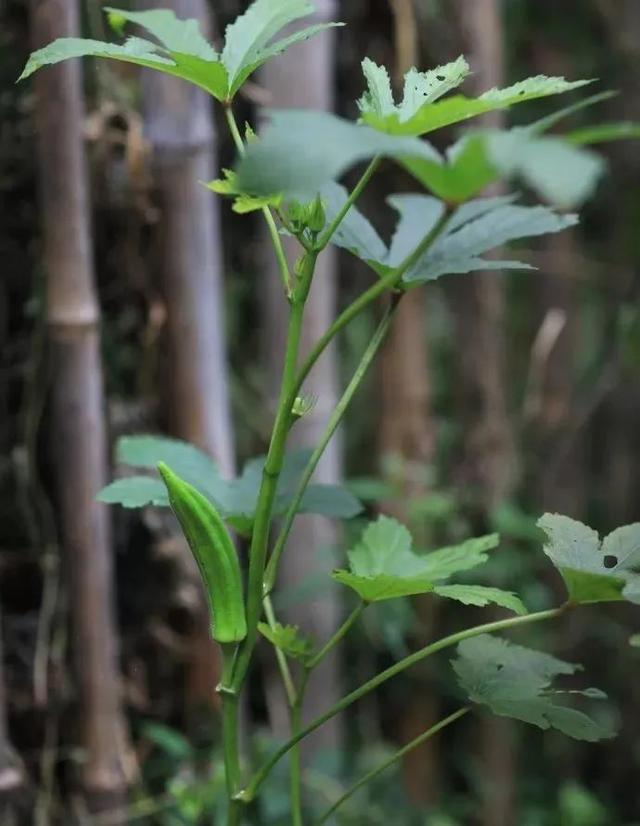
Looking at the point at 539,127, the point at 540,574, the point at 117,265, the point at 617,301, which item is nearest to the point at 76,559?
the point at 117,265

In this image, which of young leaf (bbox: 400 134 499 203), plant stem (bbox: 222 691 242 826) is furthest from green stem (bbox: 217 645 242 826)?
young leaf (bbox: 400 134 499 203)

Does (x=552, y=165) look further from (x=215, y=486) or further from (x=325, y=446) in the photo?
(x=215, y=486)

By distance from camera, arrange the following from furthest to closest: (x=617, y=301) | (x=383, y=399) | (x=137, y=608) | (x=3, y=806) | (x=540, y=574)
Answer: (x=617, y=301) → (x=540, y=574) → (x=383, y=399) → (x=137, y=608) → (x=3, y=806)

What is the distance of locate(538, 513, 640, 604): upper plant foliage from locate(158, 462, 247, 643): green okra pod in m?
0.13

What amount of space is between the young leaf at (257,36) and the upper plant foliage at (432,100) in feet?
0.12

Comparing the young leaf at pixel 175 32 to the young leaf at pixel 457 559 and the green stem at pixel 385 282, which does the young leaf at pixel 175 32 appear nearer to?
the green stem at pixel 385 282

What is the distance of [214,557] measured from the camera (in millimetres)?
380

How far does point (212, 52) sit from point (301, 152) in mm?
177

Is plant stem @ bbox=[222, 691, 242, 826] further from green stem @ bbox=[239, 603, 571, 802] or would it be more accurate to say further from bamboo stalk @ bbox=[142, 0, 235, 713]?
bamboo stalk @ bbox=[142, 0, 235, 713]

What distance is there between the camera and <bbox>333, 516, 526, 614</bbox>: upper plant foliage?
362 millimetres

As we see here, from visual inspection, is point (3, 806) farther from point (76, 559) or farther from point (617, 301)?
point (617, 301)

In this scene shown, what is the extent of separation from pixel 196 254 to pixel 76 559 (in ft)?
0.84

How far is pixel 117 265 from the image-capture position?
748 mm

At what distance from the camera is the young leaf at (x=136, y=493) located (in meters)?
0.43
